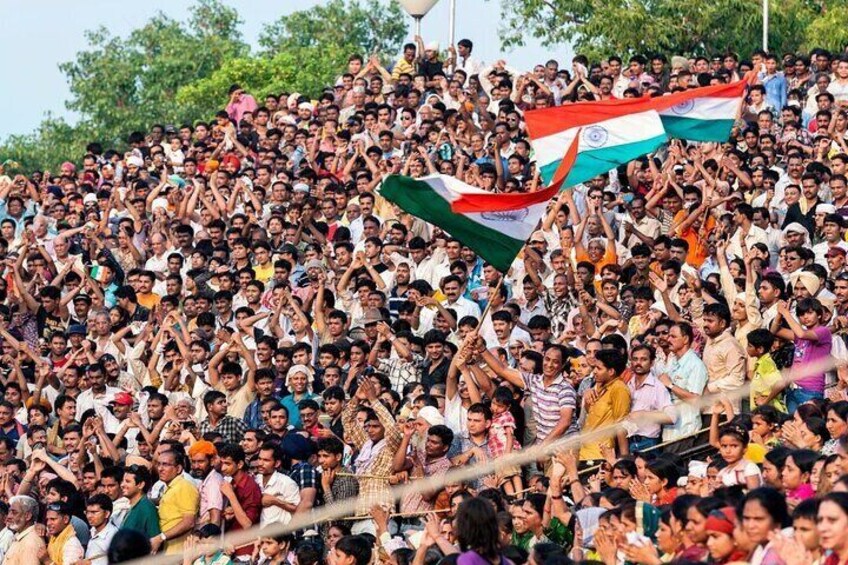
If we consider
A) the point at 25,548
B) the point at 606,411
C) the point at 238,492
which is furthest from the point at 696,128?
the point at 25,548

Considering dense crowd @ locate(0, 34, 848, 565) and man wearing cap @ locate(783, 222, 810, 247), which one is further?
man wearing cap @ locate(783, 222, 810, 247)

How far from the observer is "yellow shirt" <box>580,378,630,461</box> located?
15.2 metres

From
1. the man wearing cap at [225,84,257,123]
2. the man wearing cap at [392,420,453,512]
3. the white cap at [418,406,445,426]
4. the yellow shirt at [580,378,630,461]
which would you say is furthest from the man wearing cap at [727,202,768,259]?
the man wearing cap at [225,84,257,123]

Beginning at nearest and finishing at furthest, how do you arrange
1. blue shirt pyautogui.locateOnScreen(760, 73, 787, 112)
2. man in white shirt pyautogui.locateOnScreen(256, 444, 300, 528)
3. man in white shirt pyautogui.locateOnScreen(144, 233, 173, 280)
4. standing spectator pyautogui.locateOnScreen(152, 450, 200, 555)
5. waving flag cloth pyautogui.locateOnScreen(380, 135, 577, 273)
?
waving flag cloth pyautogui.locateOnScreen(380, 135, 577, 273) → man in white shirt pyautogui.locateOnScreen(256, 444, 300, 528) → standing spectator pyautogui.locateOnScreen(152, 450, 200, 555) → man in white shirt pyautogui.locateOnScreen(144, 233, 173, 280) → blue shirt pyautogui.locateOnScreen(760, 73, 787, 112)

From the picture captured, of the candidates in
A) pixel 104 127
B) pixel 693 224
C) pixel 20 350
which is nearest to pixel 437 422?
pixel 693 224

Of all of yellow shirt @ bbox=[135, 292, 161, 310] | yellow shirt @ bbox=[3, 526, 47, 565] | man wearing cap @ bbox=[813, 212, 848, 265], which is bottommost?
yellow shirt @ bbox=[3, 526, 47, 565]

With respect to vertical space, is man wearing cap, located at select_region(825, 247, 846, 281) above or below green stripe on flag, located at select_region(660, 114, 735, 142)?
below

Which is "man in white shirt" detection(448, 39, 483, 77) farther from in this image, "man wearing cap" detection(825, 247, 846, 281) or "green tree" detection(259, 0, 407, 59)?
"green tree" detection(259, 0, 407, 59)

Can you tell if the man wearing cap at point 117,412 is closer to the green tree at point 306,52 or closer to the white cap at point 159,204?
the white cap at point 159,204

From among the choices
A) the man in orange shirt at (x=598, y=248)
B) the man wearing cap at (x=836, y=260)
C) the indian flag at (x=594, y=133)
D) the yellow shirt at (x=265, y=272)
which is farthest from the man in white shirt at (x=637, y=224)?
the yellow shirt at (x=265, y=272)

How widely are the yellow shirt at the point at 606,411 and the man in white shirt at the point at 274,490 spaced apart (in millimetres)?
2154

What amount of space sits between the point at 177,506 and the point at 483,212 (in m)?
3.16

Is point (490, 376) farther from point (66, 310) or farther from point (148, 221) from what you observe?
point (148, 221)

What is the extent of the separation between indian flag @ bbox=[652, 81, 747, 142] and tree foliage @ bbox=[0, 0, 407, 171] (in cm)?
2918
